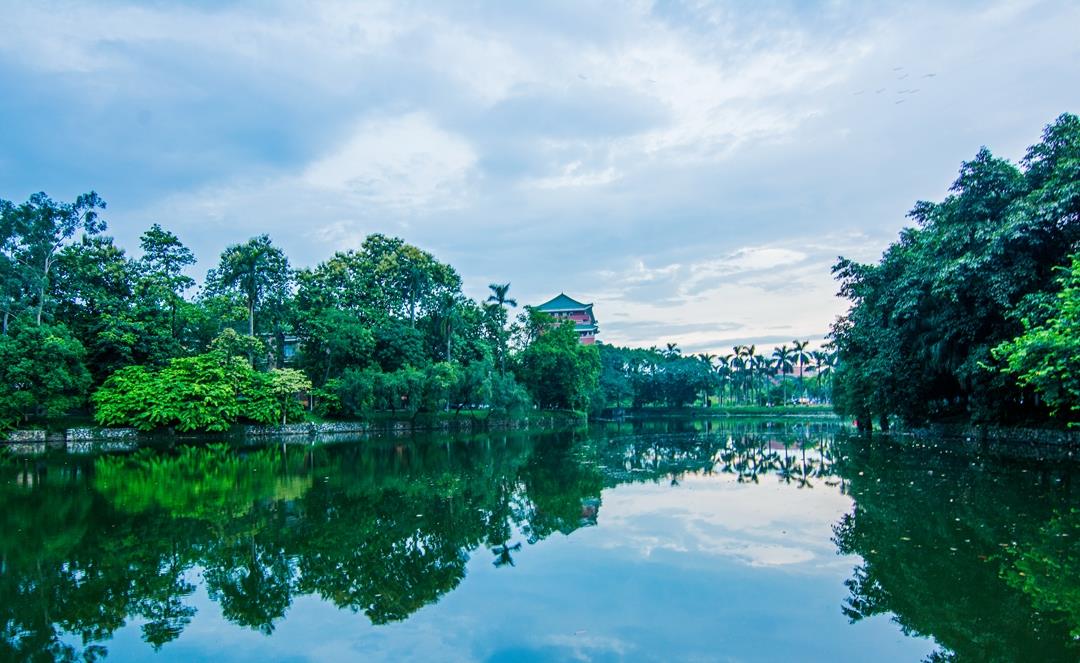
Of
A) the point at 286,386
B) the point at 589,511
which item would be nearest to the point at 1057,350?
the point at 589,511

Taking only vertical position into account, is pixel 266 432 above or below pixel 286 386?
below

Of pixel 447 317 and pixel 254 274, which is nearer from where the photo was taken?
pixel 254 274

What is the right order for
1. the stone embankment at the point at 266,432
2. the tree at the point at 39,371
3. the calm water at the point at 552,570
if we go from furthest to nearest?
1. the tree at the point at 39,371
2. the stone embankment at the point at 266,432
3. the calm water at the point at 552,570

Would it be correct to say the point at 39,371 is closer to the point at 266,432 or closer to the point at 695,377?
the point at 266,432

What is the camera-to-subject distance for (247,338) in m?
32.4

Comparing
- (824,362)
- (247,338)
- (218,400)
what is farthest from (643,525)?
(824,362)

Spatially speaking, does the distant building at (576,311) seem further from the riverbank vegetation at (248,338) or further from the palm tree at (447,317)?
the palm tree at (447,317)

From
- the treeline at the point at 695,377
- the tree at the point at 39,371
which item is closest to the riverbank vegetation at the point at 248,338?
the tree at the point at 39,371

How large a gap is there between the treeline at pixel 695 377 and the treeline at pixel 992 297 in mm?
34921

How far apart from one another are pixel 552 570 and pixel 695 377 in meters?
61.4

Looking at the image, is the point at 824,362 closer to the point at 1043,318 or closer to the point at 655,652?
the point at 1043,318

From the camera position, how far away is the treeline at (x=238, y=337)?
91.1ft

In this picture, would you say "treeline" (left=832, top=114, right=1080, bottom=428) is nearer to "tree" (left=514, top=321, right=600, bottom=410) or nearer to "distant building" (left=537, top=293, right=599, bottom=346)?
"tree" (left=514, top=321, right=600, bottom=410)

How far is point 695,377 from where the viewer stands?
65375 mm
